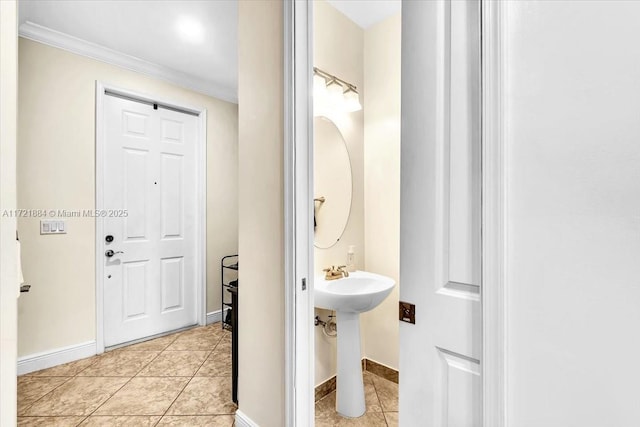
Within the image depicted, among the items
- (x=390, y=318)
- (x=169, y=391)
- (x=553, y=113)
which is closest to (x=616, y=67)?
(x=553, y=113)

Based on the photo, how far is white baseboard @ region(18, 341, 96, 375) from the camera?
2255 mm

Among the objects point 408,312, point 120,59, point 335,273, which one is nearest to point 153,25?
point 120,59

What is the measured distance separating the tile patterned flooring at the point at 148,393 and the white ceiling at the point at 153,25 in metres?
2.65

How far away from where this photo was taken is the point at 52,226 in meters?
2.38

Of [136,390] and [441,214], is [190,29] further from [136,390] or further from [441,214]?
[136,390]

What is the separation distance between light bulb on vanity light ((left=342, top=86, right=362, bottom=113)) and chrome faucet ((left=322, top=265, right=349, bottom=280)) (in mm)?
1112

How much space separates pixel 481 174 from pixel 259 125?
1086mm

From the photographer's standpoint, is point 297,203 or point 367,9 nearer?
point 297,203

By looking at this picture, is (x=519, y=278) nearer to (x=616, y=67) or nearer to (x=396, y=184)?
(x=616, y=67)

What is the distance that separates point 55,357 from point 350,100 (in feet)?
9.93

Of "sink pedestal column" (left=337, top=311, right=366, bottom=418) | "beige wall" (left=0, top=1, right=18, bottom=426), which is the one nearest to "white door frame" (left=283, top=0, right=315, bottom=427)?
"sink pedestal column" (left=337, top=311, right=366, bottom=418)

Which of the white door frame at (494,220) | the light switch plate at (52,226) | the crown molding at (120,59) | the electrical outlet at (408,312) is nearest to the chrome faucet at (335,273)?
the electrical outlet at (408,312)

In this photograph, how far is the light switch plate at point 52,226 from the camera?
2346 millimetres

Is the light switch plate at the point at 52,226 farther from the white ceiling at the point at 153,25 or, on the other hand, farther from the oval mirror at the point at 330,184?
the oval mirror at the point at 330,184
